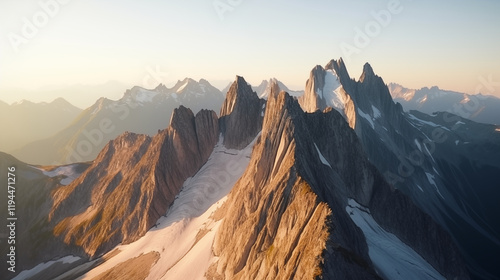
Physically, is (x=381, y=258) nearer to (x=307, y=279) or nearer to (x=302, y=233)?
(x=302, y=233)

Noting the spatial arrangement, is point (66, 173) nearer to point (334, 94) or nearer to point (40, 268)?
point (40, 268)

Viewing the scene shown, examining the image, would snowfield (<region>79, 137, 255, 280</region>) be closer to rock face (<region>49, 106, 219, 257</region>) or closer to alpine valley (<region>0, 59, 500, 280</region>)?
alpine valley (<region>0, 59, 500, 280</region>)

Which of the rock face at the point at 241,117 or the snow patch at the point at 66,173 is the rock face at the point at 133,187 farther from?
the snow patch at the point at 66,173

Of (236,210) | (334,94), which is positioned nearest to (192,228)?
(236,210)

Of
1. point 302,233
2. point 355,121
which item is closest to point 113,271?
point 302,233

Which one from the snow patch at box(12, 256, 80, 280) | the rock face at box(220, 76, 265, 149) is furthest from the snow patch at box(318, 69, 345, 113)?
the snow patch at box(12, 256, 80, 280)

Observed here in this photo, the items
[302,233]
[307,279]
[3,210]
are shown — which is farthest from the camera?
[3,210]

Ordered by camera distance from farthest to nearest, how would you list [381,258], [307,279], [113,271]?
[113,271] < [381,258] < [307,279]
